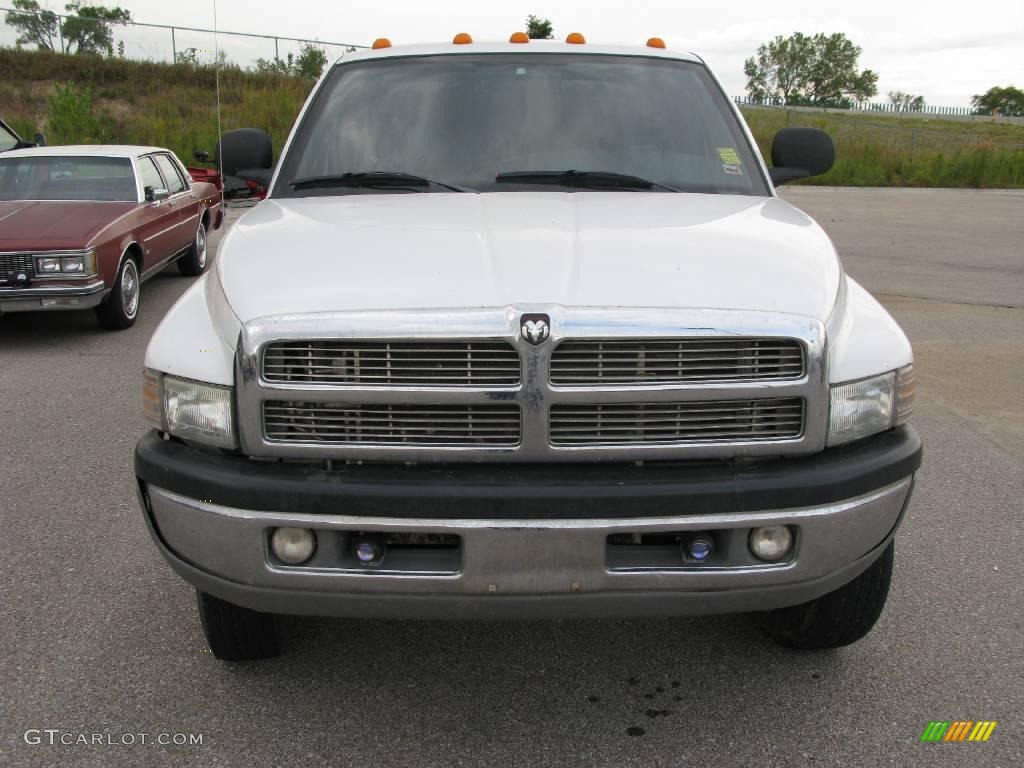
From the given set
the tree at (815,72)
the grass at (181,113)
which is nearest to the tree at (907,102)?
the tree at (815,72)

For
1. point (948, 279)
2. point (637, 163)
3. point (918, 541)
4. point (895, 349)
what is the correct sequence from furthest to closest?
point (948, 279) < point (918, 541) < point (637, 163) < point (895, 349)

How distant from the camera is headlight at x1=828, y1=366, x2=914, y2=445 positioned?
7.64ft

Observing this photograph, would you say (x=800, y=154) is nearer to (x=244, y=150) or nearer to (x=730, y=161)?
(x=730, y=161)

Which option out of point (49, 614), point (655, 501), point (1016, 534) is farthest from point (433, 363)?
point (1016, 534)

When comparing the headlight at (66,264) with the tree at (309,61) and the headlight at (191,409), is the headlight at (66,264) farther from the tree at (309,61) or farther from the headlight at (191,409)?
the tree at (309,61)

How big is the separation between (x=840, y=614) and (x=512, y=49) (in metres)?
2.56

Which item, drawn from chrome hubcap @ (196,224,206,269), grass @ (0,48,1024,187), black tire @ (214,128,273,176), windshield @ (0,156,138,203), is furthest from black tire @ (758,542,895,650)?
grass @ (0,48,1024,187)

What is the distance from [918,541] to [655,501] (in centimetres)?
212

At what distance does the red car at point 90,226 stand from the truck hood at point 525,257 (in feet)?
16.1

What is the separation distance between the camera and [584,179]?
3439 mm

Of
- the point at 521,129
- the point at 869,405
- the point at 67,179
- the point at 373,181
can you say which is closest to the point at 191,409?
the point at 373,181

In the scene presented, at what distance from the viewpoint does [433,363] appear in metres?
2.22

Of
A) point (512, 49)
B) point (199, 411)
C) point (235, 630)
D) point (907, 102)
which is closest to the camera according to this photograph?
point (199, 411)

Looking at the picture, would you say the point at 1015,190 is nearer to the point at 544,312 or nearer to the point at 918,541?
the point at 918,541
